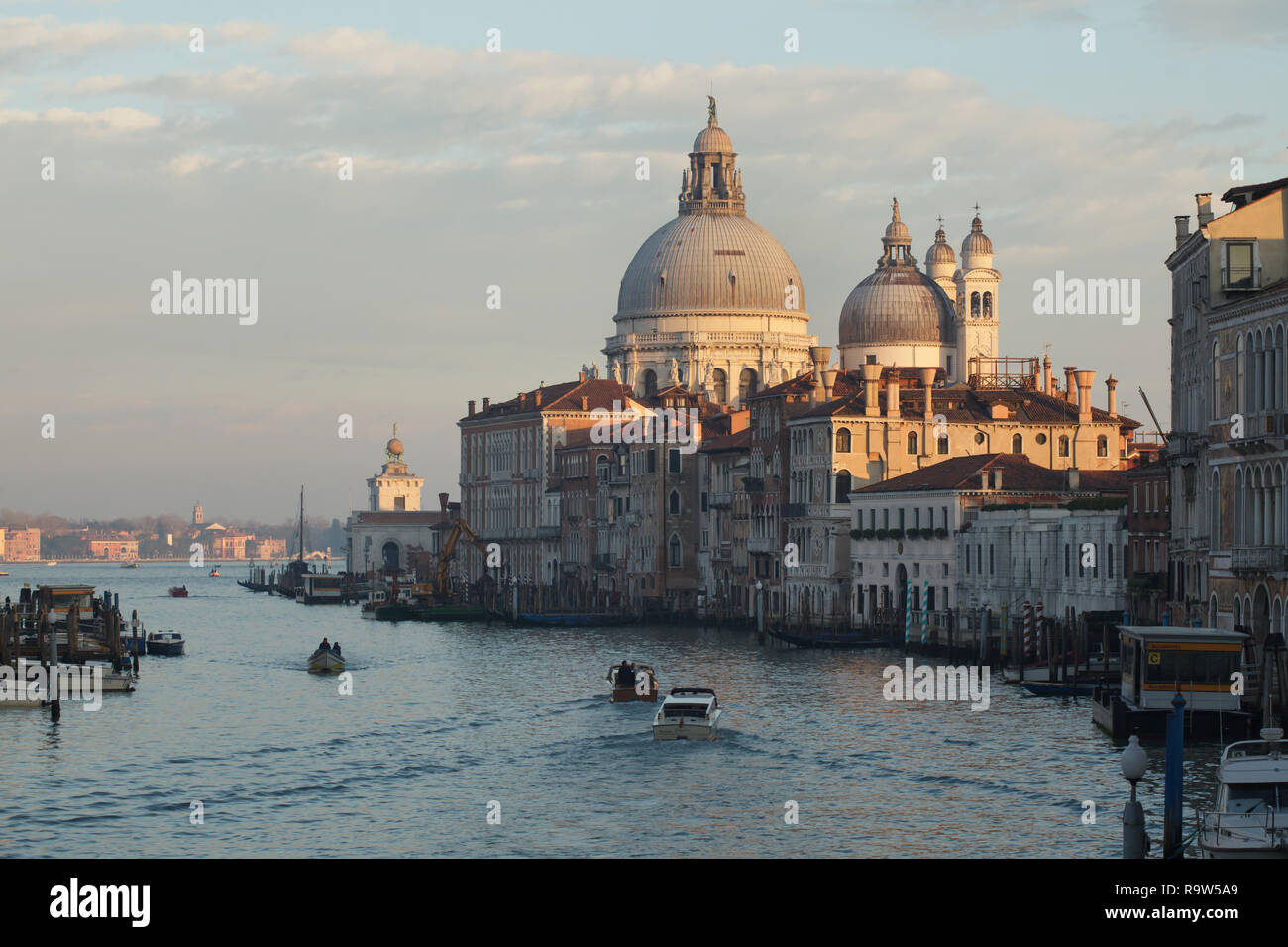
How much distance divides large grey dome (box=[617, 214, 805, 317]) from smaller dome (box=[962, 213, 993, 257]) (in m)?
20.4

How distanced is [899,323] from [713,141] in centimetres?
3008

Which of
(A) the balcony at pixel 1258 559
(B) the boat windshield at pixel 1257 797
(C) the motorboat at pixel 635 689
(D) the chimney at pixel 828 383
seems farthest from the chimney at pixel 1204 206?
(D) the chimney at pixel 828 383

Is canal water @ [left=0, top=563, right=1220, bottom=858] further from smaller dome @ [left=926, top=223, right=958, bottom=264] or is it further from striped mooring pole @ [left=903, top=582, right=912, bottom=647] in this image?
smaller dome @ [left=926, top=223, right=958, bottom=264]

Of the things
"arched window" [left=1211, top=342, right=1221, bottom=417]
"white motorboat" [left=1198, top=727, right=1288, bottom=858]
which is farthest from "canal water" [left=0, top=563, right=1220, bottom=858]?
"arched window" [left=1211, top=342, right=1221, bottom=417]

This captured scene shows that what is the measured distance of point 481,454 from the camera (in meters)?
124

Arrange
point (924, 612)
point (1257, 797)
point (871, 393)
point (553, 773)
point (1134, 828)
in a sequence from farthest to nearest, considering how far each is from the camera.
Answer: point (871, 393), point (924, 612), point (553, 773), point (1257, 797), point (1134, 828)

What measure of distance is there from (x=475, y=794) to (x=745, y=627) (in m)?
48.7

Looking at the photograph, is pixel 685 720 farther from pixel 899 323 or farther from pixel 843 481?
pixel 899 323

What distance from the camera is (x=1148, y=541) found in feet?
161

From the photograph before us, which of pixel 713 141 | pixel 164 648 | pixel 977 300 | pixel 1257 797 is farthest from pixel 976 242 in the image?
pixel 1257 797

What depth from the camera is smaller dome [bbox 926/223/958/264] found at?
108375 mm

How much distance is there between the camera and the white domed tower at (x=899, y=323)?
3989 inches

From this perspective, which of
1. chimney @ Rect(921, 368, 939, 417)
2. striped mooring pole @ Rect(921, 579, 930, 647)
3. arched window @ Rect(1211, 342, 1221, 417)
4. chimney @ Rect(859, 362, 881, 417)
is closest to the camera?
arched window @ Rect(1211, 342, 1221, 417)
